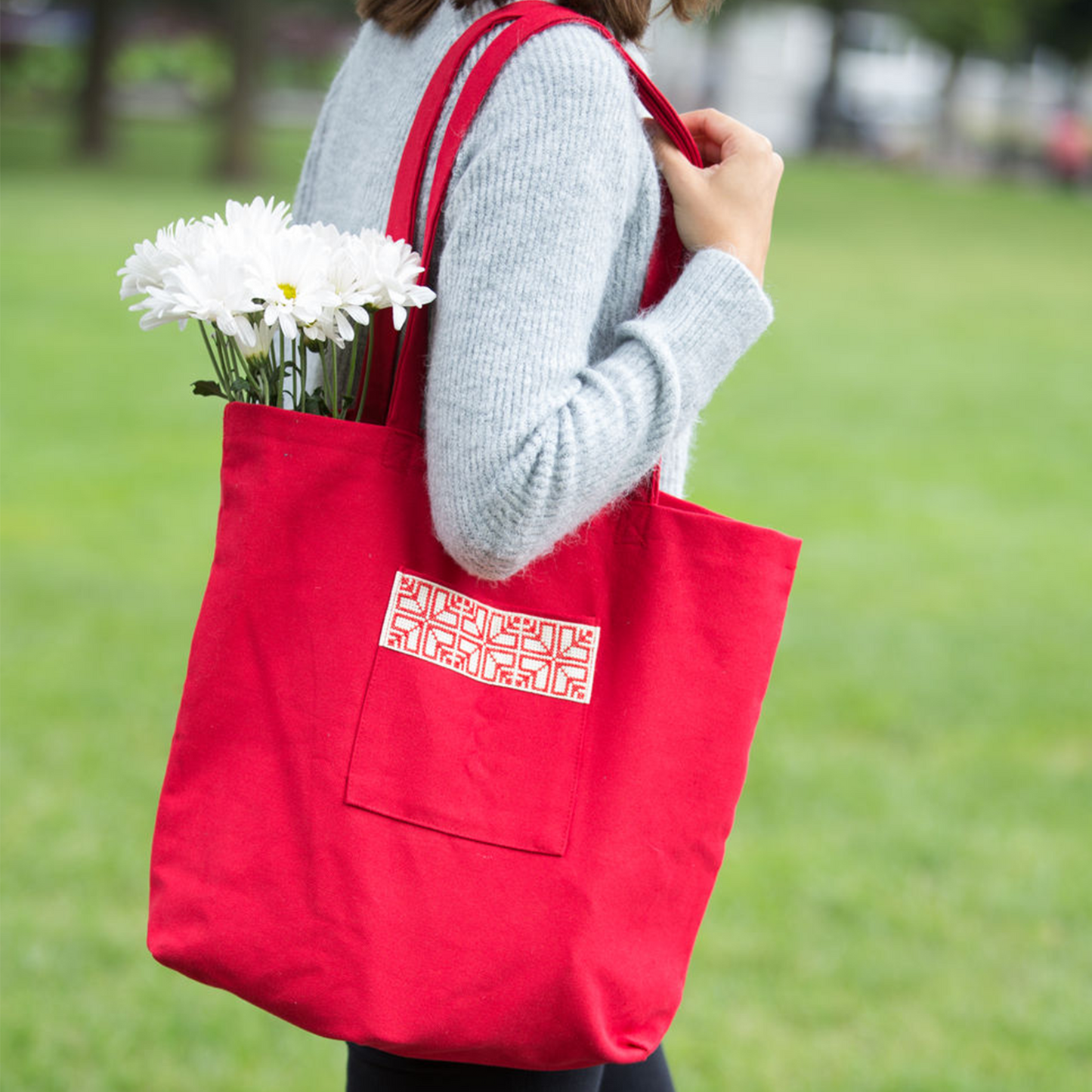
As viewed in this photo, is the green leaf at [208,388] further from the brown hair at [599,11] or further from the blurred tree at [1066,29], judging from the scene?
the blurred tree at [1066,29]

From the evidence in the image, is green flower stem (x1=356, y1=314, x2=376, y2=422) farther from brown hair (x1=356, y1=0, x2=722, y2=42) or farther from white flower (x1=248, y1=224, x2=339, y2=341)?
brown hair (x1=356, y1=0, x2=722, y2=42)

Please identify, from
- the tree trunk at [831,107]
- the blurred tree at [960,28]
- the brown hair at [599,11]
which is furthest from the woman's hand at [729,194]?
the tree trunk at [831,107]

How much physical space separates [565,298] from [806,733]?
341cm

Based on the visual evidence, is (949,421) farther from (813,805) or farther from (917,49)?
(917,49)

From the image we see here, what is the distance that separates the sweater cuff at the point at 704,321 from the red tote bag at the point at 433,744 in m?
0.07

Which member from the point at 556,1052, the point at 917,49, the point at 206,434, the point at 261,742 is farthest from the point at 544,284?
the point at 917,49

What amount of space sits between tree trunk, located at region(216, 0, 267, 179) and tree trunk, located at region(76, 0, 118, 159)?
→ 355 centimetres

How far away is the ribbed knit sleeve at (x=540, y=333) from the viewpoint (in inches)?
52.6

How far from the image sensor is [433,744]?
4.69ft

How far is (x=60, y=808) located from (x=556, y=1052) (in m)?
2.68

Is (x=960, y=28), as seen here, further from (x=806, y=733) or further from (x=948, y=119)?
(x=806, y=733)

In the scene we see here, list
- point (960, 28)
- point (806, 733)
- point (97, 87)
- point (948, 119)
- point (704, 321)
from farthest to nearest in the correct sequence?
point (948, 119)
point (960, 28)
point (97, 87)
point (806, 733)
point (704, 321)

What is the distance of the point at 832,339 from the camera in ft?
41.5

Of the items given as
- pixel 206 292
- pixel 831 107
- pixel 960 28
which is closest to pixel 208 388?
pixel 206 292
